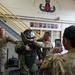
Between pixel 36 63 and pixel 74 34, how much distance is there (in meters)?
1.95

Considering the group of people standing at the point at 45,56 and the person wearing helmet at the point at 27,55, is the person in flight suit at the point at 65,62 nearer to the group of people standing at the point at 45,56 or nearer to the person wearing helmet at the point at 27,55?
the group of people standing at the point at 45,56

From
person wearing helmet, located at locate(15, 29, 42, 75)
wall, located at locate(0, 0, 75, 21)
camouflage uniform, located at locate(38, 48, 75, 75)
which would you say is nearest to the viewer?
camouflage uniform, located at locate(38, 48, 75, 75)

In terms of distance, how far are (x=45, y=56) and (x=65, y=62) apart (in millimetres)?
701

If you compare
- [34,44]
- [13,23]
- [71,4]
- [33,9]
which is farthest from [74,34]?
[71,4]

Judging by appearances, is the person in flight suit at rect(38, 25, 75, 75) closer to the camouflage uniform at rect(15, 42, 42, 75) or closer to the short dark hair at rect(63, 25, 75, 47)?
the short dark hair at rect(63, 25, 75, 47)

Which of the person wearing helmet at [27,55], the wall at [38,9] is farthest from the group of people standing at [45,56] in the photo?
the wall at [38,9]

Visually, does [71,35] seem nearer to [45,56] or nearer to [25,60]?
[45,56]

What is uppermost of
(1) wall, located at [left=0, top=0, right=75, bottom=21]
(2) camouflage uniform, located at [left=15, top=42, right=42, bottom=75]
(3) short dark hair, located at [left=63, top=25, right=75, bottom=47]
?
(1) wall, located at [left=0, top=0, right=75, bottom=21]

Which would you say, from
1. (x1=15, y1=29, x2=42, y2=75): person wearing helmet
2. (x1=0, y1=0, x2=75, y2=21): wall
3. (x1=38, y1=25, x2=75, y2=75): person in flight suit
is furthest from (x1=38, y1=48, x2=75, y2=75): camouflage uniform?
(x1=0, y1=0, x2=75, y2=21): wall

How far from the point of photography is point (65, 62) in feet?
3.66

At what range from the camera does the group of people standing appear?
1.11 metres

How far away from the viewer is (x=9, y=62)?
15.3 ft

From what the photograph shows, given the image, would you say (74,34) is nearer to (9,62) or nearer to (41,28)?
(9,62)

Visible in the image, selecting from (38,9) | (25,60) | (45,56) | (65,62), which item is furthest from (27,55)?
(38,9)
